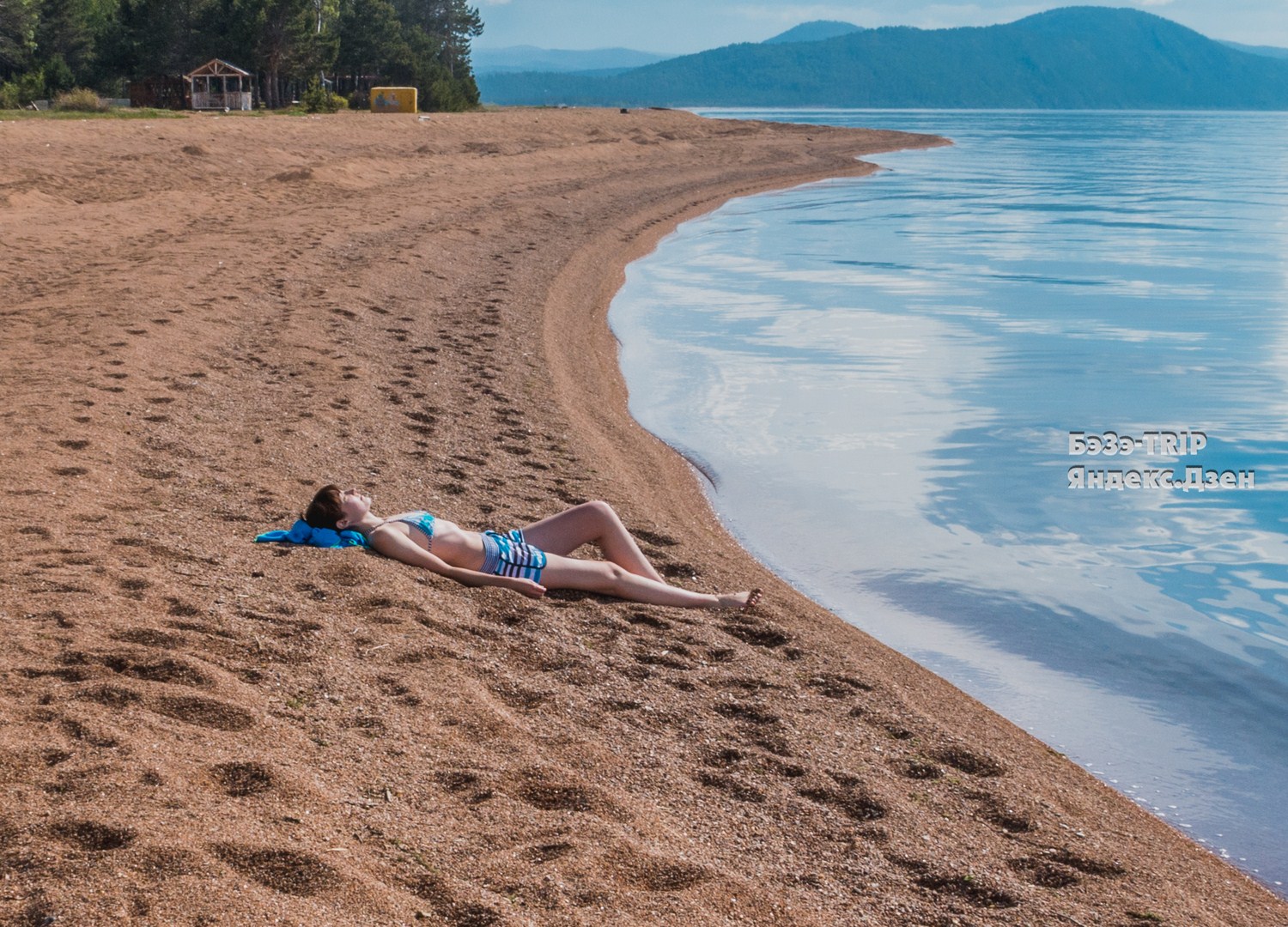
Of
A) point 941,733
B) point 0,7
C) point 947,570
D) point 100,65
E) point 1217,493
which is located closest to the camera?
point 941,733

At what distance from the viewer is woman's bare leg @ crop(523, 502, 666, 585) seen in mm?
6090

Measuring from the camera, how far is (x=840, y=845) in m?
3.81

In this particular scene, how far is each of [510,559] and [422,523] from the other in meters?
0.48

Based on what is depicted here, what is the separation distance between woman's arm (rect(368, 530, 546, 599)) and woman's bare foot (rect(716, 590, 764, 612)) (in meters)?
0.99

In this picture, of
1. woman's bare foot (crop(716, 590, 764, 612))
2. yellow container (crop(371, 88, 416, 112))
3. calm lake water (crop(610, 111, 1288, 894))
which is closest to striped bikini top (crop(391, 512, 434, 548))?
woman's bare foot (crop(716, 590, 764, 612))

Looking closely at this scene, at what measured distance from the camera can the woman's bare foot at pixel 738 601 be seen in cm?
596

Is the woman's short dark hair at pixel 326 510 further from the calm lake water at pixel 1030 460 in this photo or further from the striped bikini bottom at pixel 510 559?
the calm lake water at pixel 1030 460

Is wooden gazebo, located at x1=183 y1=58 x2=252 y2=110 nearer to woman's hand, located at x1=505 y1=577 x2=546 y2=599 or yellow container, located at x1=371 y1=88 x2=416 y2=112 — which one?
yellow container, located at x1=371 y1=88 x2=416 y2=112

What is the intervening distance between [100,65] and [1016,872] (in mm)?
48797

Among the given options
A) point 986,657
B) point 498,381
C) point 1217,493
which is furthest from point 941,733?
point 498,381

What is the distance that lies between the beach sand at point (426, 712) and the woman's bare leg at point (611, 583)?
0.09 m

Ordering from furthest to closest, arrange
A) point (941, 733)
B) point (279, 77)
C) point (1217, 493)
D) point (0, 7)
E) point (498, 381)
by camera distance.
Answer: point (279, 77), point (0, 7), point (498, 381), point (1217, 493), point (941, 733)

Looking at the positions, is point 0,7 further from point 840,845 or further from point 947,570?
point 840,845

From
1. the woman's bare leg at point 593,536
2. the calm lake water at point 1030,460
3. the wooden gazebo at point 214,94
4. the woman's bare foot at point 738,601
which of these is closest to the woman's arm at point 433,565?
the woman's bare leg at point 593,536
